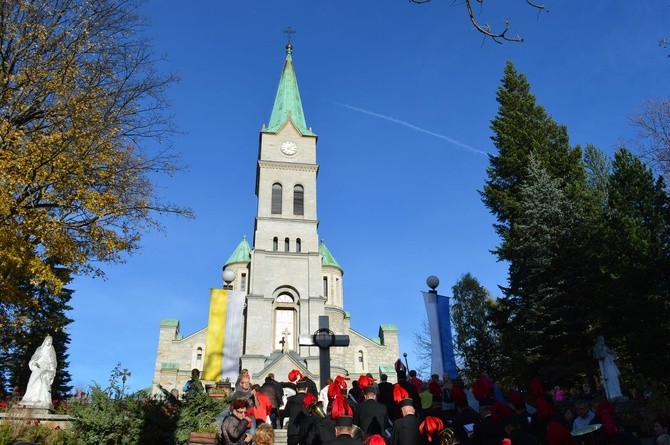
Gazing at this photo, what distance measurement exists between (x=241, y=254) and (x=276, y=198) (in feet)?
37.8

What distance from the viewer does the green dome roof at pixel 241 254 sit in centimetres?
4581

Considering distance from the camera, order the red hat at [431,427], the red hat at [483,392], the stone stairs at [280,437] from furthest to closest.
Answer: the stone stairs at [280,437], the red hat at [483,392], the red hat at [431,427]

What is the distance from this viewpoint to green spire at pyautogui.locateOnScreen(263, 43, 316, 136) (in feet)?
136

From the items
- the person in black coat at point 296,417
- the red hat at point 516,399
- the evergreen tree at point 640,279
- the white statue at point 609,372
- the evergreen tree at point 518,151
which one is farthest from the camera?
the evergreen tree at point 518,151

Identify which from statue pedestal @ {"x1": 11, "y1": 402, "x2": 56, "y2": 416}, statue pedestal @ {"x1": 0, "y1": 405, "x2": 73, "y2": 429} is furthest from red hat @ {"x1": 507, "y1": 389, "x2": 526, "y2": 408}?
statue pedestal @ {"x1": 11, "y1": 402, "x2": 56, "y2": 416}

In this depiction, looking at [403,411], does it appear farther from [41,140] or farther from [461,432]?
[41,140]

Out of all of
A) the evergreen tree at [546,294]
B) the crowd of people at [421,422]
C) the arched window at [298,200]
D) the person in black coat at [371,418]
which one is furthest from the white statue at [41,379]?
the arched window at [298,200]

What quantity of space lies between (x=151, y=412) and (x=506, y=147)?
24.1 meters

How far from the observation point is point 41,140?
35.5ft

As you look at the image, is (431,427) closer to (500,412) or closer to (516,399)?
(500,412)

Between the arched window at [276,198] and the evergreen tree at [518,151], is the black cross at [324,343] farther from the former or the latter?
the arched window at [276,198]

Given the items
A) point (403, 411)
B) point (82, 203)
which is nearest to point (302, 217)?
point (82, 203)

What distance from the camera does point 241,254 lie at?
153ft

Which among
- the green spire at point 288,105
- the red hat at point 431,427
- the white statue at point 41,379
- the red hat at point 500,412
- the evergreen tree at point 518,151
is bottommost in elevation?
the red hat at point 431,427
